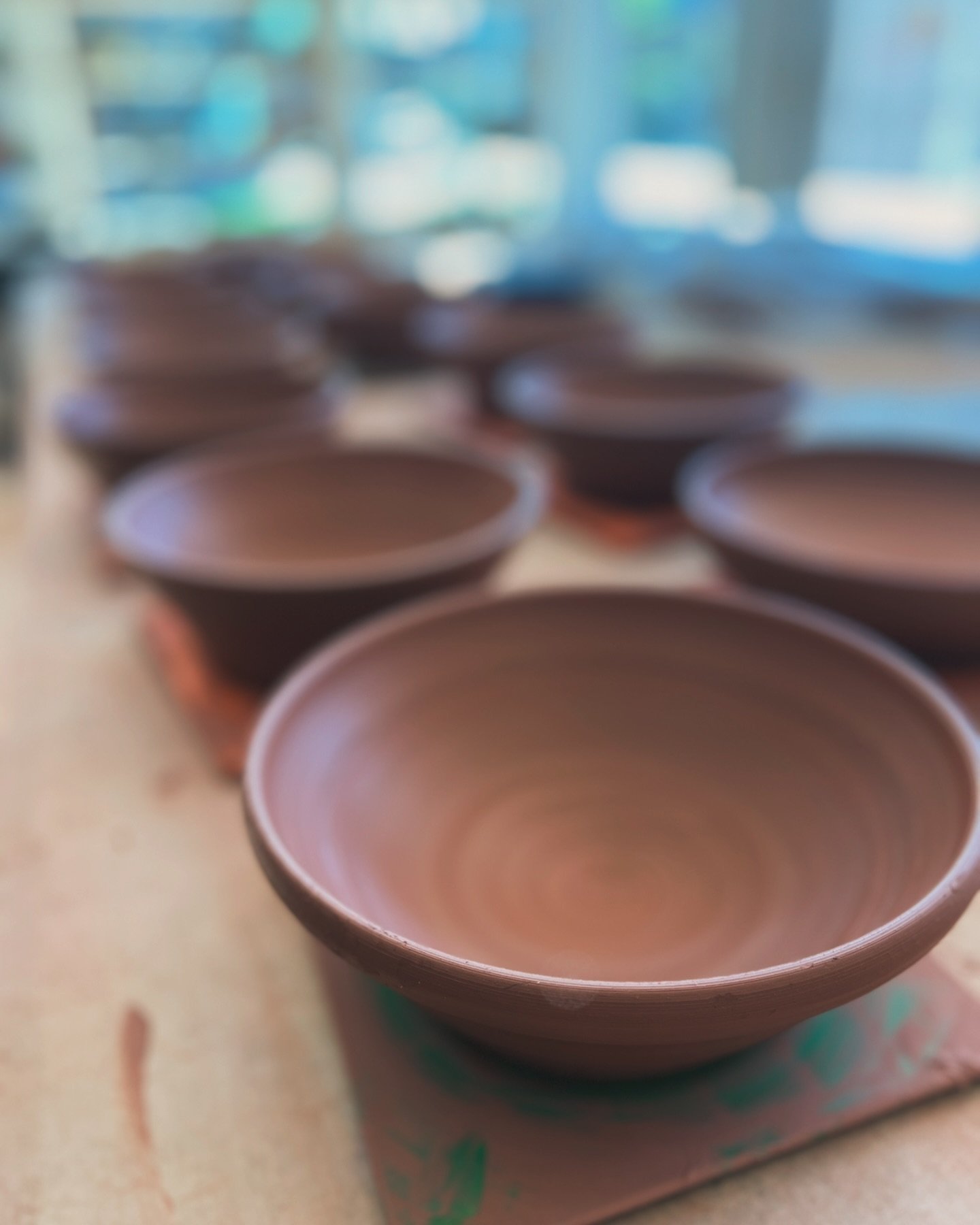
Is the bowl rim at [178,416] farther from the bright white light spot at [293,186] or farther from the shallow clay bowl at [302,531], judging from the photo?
the bright white light spot at [293,186]

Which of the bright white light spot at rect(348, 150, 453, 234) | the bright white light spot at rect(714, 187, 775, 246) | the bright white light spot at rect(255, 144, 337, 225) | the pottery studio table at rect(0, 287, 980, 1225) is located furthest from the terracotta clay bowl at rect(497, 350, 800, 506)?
the bright white light spot at rect(255, 144, 337, 225)

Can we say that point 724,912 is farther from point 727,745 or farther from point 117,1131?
point 117,1131

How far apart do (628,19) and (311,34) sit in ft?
6.29

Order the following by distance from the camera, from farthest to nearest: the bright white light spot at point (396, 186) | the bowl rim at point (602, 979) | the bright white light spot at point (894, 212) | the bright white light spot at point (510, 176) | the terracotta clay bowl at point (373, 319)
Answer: the bright white light spot at point (396, 186) → the bright white light spot at point (510, 176) → the terracotta clay bowl at point (373, 319) → the bright white light spot at point (894, 212) → the bowl rim at point (602, 979)

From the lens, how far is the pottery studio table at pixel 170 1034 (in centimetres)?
45

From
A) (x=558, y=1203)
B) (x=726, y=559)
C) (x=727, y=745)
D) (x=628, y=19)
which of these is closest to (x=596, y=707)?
(x=727, y=745)

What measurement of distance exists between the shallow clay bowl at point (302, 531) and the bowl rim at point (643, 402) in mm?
179

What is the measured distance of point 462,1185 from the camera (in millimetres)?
438

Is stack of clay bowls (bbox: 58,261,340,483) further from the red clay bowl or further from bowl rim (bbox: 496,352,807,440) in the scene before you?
the red clay bowl

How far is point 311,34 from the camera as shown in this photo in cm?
402

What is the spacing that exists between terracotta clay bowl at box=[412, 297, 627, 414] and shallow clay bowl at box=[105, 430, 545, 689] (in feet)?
1.73

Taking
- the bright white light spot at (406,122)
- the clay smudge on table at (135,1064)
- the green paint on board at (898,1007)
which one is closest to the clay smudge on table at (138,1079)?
the clay smudge on table at (135,1064)

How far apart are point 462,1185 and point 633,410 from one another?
3.52 feet

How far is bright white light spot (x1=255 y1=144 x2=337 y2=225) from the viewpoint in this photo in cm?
435
